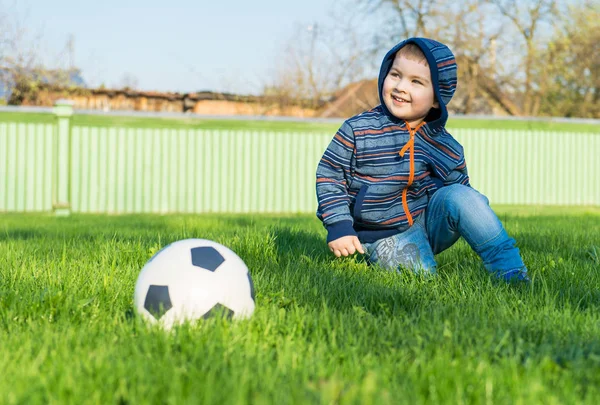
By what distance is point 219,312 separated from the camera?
220 cm

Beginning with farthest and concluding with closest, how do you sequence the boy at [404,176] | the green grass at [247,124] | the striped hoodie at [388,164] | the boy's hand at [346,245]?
the green grass at [247,124] < the striped hoodie at [388,164] < the boy at [404,176] < the boy's hand at [346,245]

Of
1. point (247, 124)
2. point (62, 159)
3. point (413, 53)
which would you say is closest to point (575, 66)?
point (247, 124)

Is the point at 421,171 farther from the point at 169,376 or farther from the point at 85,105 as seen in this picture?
the point at 85,105

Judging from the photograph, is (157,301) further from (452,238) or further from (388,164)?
(452,238)

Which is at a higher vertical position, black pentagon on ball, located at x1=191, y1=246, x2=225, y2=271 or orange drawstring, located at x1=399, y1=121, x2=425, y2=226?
orange drawstring, located at x1=399, y1=121, x2=425, y2=226

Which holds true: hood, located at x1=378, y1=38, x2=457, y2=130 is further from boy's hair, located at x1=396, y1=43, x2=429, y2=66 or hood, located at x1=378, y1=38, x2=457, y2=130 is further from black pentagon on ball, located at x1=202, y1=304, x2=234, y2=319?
black pentagon on ball, located at x1=202, y1=304, x2=234, y2=319

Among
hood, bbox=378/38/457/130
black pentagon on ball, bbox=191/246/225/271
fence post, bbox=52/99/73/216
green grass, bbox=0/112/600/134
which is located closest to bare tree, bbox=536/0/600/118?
green grass, bbox=0/112/600/134

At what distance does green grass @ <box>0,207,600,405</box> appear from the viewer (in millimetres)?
1558

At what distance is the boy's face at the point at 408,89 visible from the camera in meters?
3.54

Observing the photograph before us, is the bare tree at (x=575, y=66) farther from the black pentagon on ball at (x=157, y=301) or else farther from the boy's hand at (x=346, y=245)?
the black pentagon on ball at (x=157, y=301)

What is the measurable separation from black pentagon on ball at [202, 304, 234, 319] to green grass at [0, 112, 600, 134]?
8.97 metres

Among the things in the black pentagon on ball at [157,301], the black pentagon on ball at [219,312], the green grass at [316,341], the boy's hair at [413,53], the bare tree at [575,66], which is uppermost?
the bare tree at [575,66]

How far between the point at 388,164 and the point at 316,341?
171cm

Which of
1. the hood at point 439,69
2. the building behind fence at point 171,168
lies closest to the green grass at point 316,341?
the hood at point 439,69
